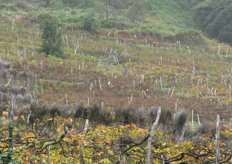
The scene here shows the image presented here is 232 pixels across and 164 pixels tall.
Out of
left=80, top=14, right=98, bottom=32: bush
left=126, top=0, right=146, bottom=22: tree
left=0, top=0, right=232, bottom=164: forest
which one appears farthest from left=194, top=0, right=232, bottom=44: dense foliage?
left=80, top=14, right=98, bottom=32: bush

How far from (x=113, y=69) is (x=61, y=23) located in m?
15.1

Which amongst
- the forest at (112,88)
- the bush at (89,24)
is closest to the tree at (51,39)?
the forest at (112,88)

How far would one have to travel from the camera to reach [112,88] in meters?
19.6

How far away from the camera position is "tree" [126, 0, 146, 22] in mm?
42531

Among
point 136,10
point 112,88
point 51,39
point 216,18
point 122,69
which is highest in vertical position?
Result: point 136,10

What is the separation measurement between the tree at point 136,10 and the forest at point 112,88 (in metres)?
0.16

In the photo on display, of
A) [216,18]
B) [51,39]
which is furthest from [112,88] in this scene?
[216,18]

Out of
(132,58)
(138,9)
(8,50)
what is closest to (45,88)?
(8,50)

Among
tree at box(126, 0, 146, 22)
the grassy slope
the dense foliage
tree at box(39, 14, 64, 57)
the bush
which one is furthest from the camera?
the dense foliage

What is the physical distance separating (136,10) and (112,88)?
2629 cm

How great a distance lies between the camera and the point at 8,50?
909 inches

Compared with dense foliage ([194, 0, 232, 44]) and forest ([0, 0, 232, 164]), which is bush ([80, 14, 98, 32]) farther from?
dense foliage ([194, 0, 232, 44])

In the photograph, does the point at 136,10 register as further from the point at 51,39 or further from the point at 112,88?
the point at 112,88

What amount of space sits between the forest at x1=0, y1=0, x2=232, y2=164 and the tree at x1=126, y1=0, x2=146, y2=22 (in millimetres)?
158
